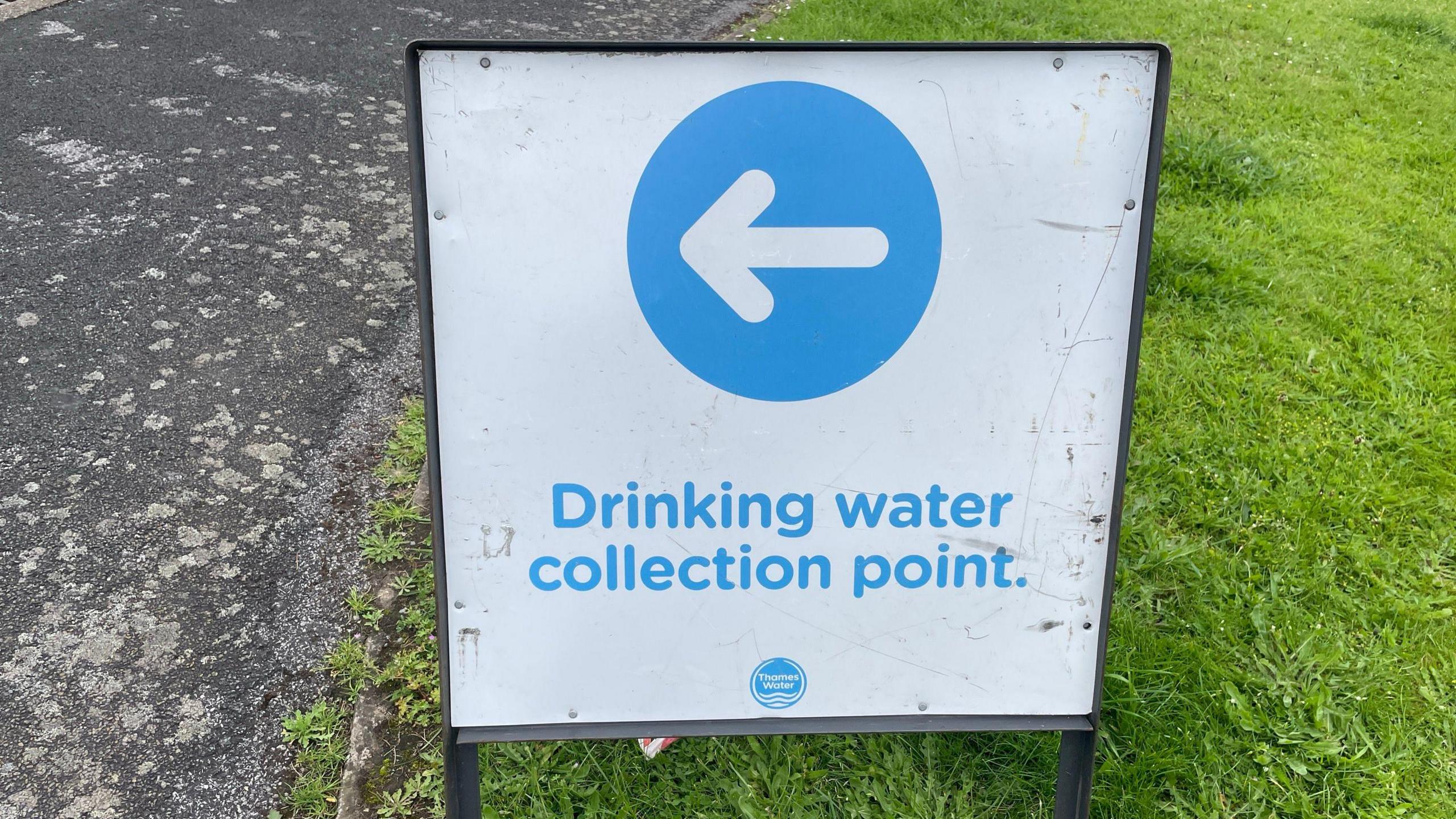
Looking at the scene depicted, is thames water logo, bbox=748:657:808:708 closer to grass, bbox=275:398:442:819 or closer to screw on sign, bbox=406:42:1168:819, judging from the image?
screw on sign, bbox=406:42:1168:819

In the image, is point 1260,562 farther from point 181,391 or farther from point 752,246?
point 181,391

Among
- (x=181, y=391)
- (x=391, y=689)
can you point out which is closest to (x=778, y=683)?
(x=391, y=689)

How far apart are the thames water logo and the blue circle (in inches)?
16.4

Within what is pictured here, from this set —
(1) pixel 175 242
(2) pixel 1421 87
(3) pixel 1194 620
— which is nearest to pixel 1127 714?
(3) pixel 1194 620

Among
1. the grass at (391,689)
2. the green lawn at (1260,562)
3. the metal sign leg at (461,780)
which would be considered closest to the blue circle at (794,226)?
the metal sign leg at (461,780)

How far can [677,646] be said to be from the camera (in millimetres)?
1555

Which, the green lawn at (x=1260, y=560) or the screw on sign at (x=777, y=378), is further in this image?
the green lawn at (x=1260, y=560)

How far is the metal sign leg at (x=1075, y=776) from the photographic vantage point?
5.35 feet

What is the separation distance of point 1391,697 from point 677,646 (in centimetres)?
156

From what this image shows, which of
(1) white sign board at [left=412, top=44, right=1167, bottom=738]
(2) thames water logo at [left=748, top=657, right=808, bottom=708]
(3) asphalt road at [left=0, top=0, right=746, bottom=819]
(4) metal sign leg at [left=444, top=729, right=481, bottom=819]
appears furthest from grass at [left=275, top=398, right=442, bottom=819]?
(2) thames water logo at [left=748, top=657, right=808, bottom=708]

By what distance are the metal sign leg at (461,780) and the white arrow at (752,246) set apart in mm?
794

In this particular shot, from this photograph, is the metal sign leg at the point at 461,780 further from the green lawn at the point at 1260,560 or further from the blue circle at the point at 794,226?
the blue circle at the point at 794,226

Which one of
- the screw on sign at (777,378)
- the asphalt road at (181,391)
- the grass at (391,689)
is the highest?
the screw on sign at (777,378)

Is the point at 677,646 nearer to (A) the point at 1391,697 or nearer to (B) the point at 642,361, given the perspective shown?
(B) the point at 642,361
